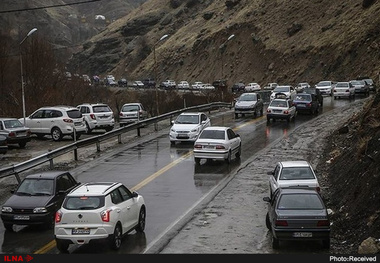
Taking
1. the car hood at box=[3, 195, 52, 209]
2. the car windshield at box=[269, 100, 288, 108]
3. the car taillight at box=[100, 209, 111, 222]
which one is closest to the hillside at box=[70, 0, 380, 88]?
the car windshield at box=[269, 100, 288, 108]

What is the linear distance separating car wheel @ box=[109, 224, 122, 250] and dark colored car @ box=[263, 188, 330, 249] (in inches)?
153

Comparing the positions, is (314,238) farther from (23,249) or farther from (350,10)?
(350,10)

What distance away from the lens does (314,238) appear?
1430 cm

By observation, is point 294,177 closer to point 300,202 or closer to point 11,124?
point 300,202

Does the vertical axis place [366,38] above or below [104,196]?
above

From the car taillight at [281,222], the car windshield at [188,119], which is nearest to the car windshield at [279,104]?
the car windshield at [188,119]

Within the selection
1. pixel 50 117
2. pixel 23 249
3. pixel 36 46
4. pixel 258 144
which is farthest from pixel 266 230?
pixel 36 46

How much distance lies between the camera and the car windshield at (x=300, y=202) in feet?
49.0

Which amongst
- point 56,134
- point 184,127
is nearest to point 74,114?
point 56,134

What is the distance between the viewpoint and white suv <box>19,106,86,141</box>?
35375mm

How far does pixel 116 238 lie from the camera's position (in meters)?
14.6

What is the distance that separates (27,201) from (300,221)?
312 inches

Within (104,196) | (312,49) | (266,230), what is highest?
(312,49)

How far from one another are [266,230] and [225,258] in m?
4.04
